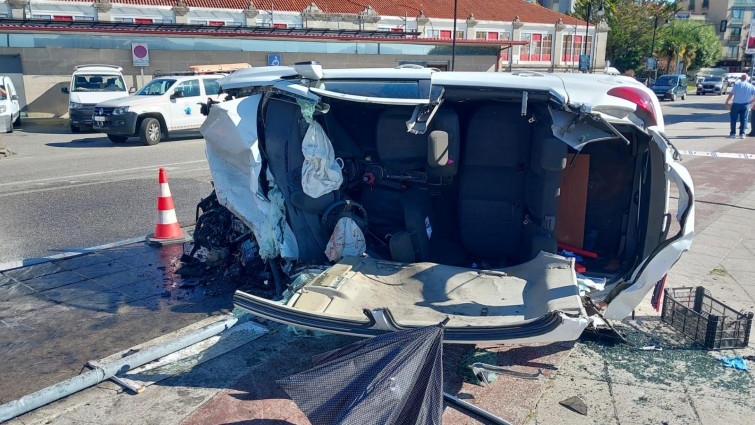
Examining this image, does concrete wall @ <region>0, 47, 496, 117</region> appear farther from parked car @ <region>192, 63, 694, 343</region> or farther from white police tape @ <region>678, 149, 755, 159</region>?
parked car @ <region>192, 63, 694, 343</region>

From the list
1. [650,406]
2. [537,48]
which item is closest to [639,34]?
[537,48]

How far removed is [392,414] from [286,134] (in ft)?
9.75

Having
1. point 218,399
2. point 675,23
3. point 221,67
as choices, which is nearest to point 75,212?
point 218,399

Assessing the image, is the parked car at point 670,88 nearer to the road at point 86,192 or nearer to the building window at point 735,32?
the road at point 86,192

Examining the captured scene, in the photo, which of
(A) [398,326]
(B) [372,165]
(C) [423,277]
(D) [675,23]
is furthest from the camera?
(D) [675,23]

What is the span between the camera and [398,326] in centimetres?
388

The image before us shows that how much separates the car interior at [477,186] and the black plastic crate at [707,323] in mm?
526

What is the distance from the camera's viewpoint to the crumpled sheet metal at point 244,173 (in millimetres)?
5195

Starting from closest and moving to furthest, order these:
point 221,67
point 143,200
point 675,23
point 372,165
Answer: point 372,165
point 143,200
point 221,67
point 675,23

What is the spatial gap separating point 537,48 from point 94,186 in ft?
146

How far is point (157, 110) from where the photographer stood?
1744 cm

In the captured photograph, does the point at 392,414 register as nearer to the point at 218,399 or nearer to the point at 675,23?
the point at 218,399

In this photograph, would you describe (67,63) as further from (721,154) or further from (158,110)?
(721,154)

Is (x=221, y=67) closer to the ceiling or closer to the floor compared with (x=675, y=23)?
closer to the floor
